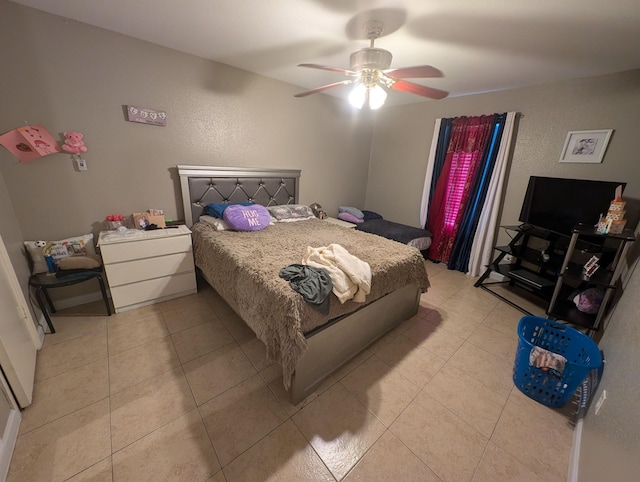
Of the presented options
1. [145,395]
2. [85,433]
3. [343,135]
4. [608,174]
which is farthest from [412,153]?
[85,433]

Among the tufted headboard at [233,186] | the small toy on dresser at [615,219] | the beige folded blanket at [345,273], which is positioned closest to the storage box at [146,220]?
the tufted headboard at [233,186]

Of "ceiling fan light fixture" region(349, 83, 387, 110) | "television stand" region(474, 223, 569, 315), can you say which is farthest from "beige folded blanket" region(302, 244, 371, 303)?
"television stand" region(474, 223, 569, 315)

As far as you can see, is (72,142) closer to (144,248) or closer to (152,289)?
(144,248)

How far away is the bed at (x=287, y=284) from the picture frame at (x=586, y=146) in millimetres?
2125

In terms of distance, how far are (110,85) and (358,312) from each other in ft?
9.45

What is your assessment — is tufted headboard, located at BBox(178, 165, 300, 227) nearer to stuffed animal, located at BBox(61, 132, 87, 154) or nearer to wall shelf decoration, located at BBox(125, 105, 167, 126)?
wall shelf decoration, located at BBox(125, 105, 167, 126)

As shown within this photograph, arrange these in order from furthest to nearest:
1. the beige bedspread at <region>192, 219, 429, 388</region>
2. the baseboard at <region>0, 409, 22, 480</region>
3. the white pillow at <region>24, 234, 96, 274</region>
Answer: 1. the white pillow at <region>24, 234, 96, 274</region>
2. the beige bedspread at <region>192, 219, 429, 388</region>
3. the baseboard at <region>0, 409, 22, 480</region>

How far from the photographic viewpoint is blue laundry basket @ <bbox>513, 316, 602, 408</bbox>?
Answer: 59.1 inches

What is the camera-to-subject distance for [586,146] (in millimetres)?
2533

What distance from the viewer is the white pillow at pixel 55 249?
2.04m

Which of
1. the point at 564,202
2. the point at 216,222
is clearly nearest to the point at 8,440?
the point at 216,222

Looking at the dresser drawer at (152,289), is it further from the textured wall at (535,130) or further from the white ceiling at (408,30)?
the textured wall at (535,130)

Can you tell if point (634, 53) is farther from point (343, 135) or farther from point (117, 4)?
point (117, 4)

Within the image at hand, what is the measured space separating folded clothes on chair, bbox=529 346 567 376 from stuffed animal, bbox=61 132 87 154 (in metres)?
3.82
